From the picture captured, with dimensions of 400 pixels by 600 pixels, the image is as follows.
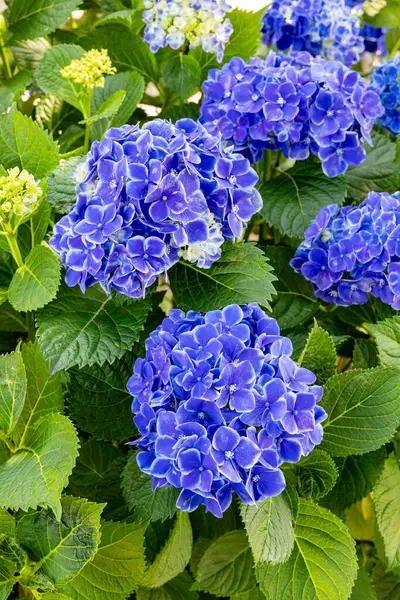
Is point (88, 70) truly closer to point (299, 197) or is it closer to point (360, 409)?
point (299, 197)

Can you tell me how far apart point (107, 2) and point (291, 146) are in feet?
1.93

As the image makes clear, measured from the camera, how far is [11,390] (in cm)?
93

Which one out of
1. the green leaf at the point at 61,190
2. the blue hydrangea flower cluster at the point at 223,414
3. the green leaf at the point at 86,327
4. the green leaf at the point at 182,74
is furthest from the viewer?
the green leaf at the point at 182,74

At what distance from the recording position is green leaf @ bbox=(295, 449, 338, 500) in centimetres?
96

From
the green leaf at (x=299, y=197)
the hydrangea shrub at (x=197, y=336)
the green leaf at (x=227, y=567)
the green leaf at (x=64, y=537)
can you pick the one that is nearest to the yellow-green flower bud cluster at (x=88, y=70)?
the hydrangea shrub at (x=197, y=336)

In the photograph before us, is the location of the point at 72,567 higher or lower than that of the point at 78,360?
lower

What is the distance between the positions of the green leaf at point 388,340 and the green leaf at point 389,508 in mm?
188

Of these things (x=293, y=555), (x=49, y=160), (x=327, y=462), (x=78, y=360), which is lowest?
(x=293, y=555)

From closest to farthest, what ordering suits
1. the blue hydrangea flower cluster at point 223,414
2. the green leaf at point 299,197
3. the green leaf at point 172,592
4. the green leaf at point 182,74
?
the blue hydrangea flower cluster at point 223,414 → the green leaf at point 172,592 → the green leaf at point 299,197 → the green leaf at point 182,74

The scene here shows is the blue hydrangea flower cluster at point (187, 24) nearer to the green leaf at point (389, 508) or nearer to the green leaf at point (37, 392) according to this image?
the green leaf at point (37, 392)

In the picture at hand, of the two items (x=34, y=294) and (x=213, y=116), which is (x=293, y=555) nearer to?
(x=34, y=294)

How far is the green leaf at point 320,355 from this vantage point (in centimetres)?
96

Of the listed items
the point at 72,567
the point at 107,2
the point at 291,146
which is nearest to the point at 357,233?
the point at 291,146

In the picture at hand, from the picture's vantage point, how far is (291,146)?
1212 millimetres
